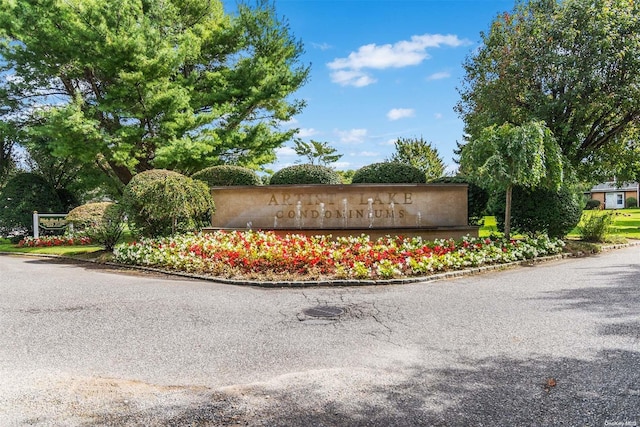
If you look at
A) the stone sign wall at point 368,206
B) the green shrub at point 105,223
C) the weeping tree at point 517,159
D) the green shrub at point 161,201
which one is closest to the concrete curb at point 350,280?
the green shrub at point 161,201

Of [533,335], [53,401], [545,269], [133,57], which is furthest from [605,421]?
[133,57]

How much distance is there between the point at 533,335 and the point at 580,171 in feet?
55.0

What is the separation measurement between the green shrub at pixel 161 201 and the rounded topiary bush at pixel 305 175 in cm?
296

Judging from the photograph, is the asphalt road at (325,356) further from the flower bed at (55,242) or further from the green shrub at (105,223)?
the flower bed at (55,242)

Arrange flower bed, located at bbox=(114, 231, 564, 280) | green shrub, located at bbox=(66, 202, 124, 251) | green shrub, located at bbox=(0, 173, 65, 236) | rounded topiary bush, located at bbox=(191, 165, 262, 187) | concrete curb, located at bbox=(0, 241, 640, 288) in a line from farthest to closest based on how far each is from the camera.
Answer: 1. green shrub, located at bbox=(0, 173, 65, 236)
2. rounded topiary bush, located at bbox=(191, 165, 262, 187)
3. green shrub, located at bbox=(66, 202, 124, 251)
4. flower bed, located at bbox=(114, 231, 564, 280)
5. concrete curb, located at bbox=(0, 241, 640, 288)

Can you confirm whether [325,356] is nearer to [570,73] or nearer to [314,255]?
[314,255]

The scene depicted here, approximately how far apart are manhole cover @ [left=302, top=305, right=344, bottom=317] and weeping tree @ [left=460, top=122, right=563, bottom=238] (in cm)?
654

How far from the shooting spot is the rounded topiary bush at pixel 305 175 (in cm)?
1449

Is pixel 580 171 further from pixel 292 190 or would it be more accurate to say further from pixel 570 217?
pixel 292 190

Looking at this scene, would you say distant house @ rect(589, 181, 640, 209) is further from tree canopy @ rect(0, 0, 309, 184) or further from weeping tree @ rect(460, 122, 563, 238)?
weeping tree @ rect(460, 122, 563, 238)

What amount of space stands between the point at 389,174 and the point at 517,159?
13.8 ft

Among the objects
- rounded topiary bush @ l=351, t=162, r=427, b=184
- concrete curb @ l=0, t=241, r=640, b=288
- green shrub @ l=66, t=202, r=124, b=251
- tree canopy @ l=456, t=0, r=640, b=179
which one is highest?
tree canopy @ l=456, t=0, r=640, b=179

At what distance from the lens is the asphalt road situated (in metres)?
3.17

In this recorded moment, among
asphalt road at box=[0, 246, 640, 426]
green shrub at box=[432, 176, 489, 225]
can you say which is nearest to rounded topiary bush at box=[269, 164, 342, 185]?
green shrub at box=[432, 176, 489, 225]
